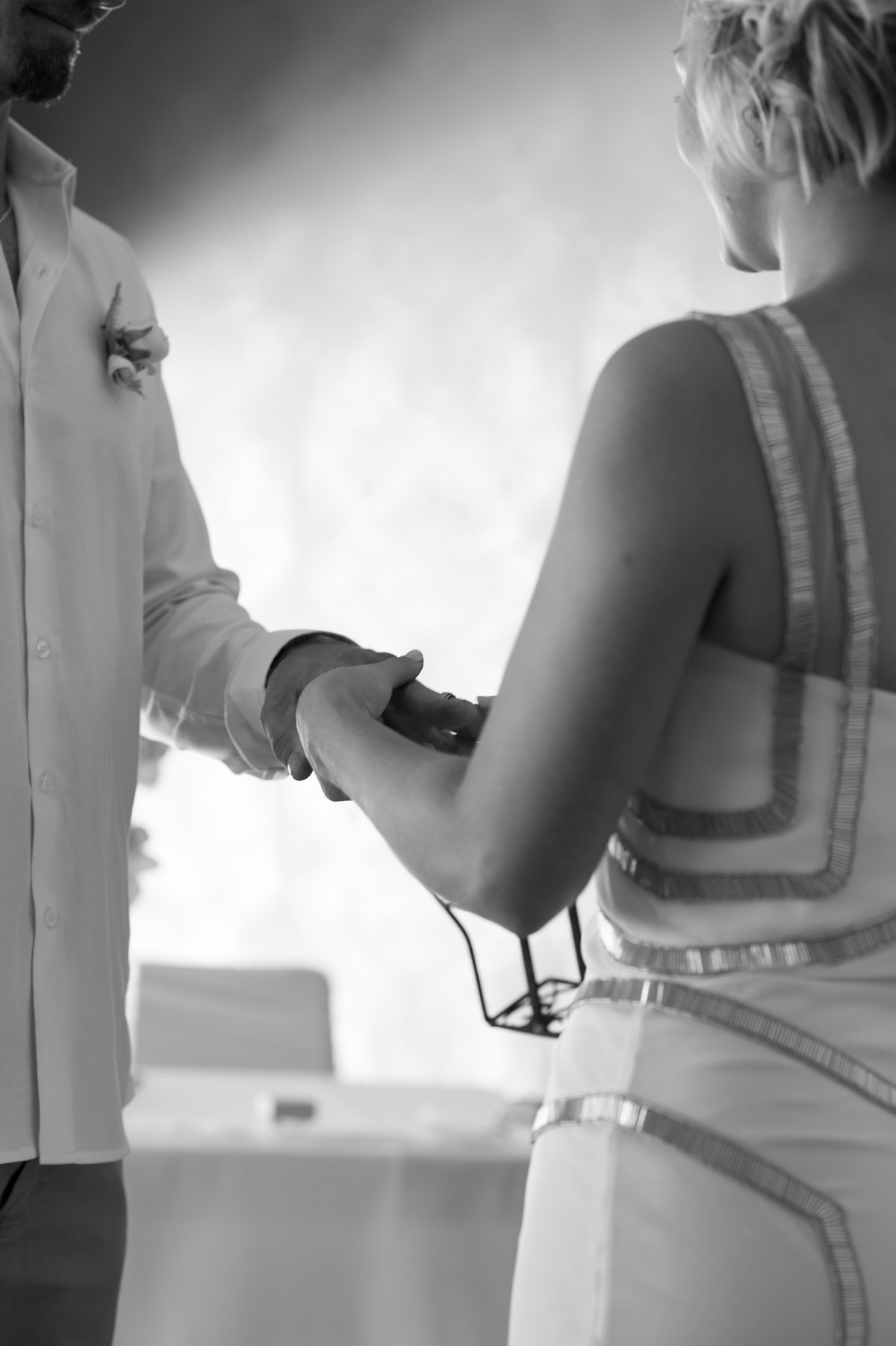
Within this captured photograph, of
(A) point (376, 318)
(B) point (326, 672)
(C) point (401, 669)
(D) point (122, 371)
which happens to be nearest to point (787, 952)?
(C) point (401, 669)

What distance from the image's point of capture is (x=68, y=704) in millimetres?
1773

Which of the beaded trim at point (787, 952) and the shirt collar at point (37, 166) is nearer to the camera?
the beaded trim at point (787, 952)

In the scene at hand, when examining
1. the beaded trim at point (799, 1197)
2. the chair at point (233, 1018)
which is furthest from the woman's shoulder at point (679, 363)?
the chair at point (233, 1018)

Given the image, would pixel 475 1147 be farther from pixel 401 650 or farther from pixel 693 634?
pixel 401 650

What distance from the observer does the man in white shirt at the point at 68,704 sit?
5.56 ft

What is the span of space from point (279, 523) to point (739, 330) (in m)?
5.53

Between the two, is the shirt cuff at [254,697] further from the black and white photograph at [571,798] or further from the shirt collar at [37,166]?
the shirt collar at [37,166]

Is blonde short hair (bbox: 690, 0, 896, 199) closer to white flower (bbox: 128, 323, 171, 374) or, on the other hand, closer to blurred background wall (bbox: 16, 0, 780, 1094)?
white flower (bbox: 128, 323, 171, 374)

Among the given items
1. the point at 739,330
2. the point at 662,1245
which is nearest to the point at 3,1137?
the point at 662,1245

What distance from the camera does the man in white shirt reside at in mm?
1693

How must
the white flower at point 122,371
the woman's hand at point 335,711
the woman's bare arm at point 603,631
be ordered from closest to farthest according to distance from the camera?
1. the woman's bare arm at point 603,631
2. the woman's hand at point 335,711
3. the white flower at point 122,371

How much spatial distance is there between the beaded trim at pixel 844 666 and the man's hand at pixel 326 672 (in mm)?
457

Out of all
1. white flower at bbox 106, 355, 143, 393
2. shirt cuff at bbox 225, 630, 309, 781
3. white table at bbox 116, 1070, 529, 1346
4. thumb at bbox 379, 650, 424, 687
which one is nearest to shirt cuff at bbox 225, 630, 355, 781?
shirt cuff at bbox 225, 630, 309, 781

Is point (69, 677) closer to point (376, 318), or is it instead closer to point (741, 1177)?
point (741, 1177)
